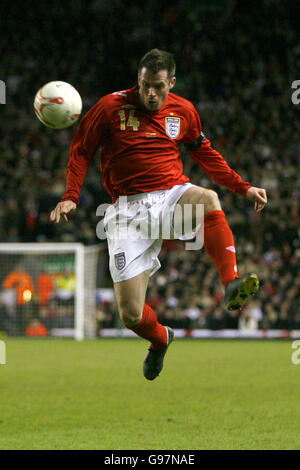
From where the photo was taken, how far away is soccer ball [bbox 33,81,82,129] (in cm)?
575

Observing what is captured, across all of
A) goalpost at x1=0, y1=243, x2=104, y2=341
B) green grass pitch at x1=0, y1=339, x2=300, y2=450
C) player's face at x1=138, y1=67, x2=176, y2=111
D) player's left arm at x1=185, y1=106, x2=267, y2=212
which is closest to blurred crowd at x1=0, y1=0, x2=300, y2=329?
goalpost at x1=0, y1=243, x2=104, y2=341

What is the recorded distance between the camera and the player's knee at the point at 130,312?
550cm

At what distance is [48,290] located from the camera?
58.1 feet

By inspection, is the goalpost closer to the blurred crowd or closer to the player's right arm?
the blurred crowd

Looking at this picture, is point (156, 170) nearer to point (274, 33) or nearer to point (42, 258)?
point (42, 258)

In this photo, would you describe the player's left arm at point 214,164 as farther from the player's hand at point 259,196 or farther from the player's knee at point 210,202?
the player's knee at point 210,202

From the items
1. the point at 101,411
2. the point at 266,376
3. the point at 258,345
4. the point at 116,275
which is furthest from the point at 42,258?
the point at 116,275
